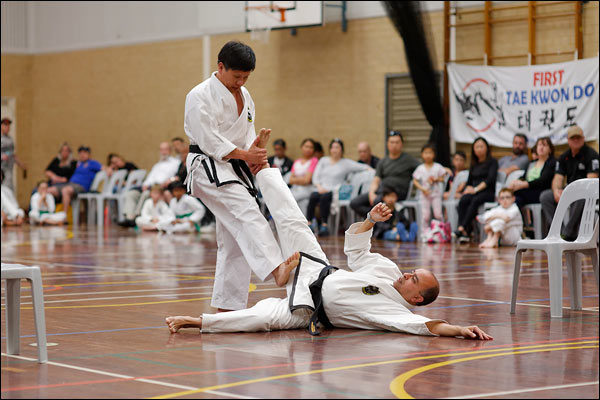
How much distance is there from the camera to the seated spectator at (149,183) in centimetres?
1611

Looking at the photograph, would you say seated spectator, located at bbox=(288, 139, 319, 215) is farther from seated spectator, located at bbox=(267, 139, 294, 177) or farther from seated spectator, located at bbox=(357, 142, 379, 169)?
seated spectator, located at bbox=(357, 142, 379, 169)

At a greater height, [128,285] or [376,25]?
[376,25]

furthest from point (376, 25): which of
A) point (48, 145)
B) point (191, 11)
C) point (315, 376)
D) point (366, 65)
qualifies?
point (315, 376)

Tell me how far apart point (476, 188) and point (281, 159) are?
14.0 feet

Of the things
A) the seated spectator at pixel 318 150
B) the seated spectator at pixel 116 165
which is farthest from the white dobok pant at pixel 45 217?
the seated spectator at pixel 318 150

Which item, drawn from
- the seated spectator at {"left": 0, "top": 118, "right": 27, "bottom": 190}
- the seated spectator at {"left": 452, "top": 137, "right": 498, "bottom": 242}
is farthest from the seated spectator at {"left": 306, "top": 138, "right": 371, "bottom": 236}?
the seated spectator at {"left": 0, "top": 118, "right": 27, "bottom": 190}

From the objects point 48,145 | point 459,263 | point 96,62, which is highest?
point 96,62

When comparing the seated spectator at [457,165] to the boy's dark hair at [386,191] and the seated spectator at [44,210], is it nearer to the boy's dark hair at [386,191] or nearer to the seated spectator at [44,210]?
the boy's dark hair at [386,191]

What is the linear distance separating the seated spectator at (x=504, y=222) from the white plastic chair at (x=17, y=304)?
8.02 m

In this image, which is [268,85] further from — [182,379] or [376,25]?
[182,379]

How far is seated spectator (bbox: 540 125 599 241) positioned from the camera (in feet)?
34.0

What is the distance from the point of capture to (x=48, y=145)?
69.1 ft

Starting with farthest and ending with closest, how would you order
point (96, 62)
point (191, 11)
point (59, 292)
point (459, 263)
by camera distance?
point (96, 62)
point (191, 11)
point (459, 263)
point (59, 292)

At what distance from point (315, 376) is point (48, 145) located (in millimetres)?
18639
